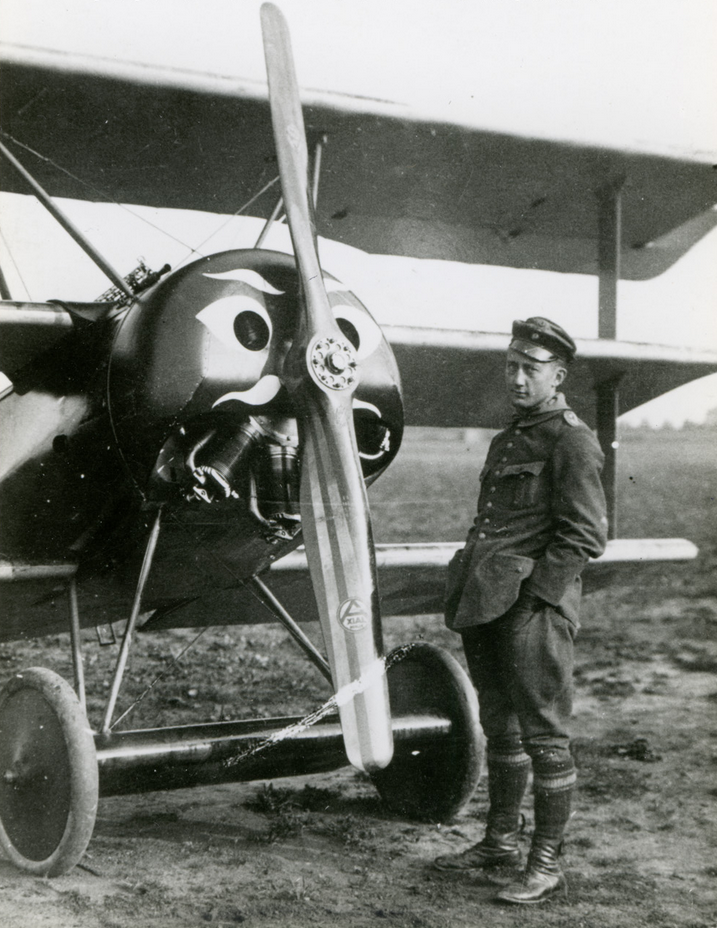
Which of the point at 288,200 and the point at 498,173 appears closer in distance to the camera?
the point at 288,200

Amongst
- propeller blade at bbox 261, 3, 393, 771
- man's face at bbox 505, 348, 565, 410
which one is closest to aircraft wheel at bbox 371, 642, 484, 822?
propeller blade at bbox 261, 3, 393, 771

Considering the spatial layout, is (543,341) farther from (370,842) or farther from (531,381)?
(370,842)

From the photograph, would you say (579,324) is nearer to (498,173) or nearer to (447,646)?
(498,173)

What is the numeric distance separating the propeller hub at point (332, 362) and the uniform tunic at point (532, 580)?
0.83 m

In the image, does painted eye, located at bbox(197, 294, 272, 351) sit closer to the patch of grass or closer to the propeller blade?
the propeller blade

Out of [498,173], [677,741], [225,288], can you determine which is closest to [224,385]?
[225,288]

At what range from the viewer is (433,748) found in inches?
163

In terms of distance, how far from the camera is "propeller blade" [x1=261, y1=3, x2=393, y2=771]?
2838 millimetres

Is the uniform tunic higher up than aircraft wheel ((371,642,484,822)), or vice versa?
the uniform tunic

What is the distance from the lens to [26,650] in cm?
1089

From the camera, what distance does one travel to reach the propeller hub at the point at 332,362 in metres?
2.94

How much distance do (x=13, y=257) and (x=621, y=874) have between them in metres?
3.56

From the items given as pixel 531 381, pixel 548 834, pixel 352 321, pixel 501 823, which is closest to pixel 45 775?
pixel 501 823

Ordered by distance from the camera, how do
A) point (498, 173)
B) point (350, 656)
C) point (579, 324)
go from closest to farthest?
point (350, 656) < point (498, 173) < point (579, 324)
